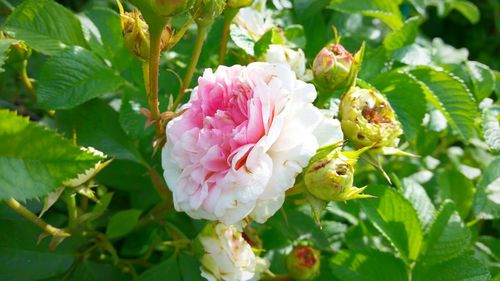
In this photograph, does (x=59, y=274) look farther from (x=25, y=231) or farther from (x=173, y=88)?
(x=173, y=88)

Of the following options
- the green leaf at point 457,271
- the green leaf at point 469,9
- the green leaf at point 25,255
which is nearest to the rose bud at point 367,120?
the green leaf at point 457,271

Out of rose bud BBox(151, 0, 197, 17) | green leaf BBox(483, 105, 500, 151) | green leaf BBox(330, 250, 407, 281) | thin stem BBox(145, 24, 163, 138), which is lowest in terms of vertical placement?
green leaf BBox(330, 250, 407, 281)

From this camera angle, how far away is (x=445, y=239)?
0.96 meters

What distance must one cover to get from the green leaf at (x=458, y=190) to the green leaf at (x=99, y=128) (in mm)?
598

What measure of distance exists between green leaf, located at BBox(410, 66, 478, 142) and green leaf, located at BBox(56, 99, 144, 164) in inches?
20.2

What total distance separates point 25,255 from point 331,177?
1.59 ft

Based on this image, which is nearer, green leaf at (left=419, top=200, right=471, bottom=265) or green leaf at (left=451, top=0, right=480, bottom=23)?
green leaf at (left=419, top=200, right=471, bottom=265)

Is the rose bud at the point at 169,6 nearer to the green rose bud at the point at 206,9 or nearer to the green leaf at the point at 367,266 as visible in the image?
the green rose bud at the point at 206,9

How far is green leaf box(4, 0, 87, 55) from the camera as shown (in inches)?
36.7

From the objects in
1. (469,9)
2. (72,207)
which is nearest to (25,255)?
(72,207)

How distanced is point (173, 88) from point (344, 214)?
404mm

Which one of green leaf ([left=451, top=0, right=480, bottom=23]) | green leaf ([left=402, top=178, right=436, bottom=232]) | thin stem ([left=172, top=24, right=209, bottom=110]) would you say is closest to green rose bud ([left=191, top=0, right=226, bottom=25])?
thin stem ([left=172, top=24, right=209, bottom=110])

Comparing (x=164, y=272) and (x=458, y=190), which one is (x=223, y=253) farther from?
(x=458, y=190)

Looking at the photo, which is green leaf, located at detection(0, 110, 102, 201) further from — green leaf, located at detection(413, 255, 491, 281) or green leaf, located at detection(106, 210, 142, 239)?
green leaf, located at detection(413, 255, 491, 281)
